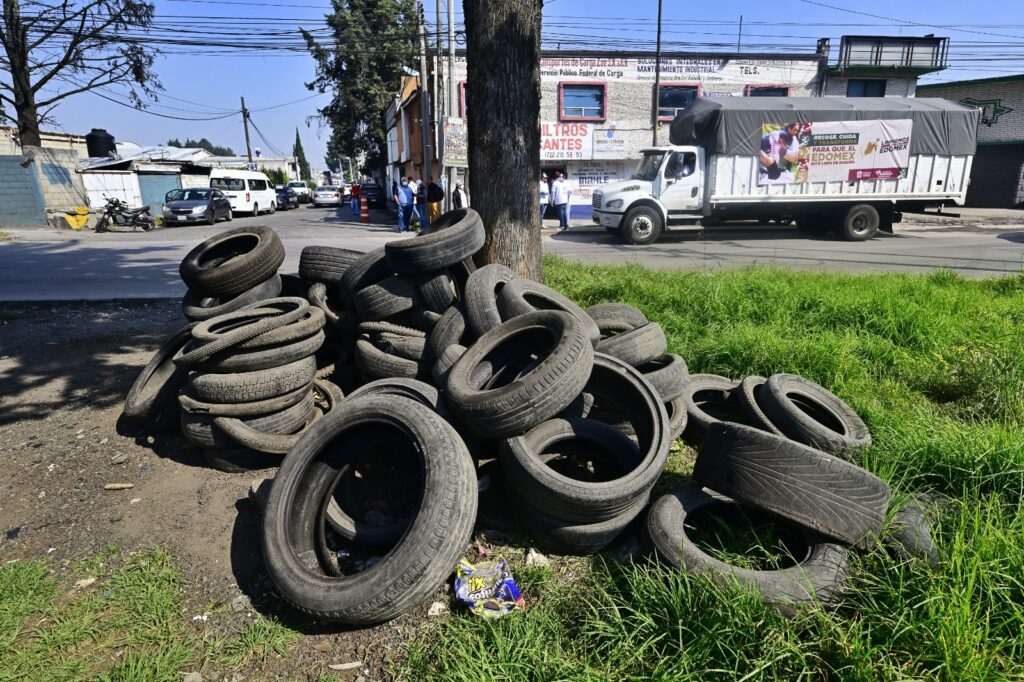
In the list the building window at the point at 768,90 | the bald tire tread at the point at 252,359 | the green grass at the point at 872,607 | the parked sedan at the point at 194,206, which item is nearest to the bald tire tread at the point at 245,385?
the bald tire tread at the point at 252,359

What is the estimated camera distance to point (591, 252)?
14641mm

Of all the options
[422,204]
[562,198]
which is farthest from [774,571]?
[422,204]

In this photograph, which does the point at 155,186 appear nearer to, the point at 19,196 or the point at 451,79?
the point at 19,196

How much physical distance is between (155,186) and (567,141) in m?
20.9

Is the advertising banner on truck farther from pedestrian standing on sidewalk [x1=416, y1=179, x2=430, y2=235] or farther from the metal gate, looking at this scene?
the metal gate

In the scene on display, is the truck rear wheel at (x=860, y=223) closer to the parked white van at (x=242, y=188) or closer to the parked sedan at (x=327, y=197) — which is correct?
the parked white van at (x=242, y=188)

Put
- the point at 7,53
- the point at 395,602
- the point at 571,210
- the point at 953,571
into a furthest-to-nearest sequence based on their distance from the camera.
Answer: the point at 571,210, the point at 7,53, the point at 395,602, the point at 953,571

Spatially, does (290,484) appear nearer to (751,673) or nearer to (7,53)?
(751,673)

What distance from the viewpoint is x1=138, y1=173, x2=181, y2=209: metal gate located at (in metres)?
28.3

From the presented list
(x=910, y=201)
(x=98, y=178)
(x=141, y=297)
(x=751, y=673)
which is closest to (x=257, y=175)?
(x=98, y=178)

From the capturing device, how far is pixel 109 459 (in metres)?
4.24

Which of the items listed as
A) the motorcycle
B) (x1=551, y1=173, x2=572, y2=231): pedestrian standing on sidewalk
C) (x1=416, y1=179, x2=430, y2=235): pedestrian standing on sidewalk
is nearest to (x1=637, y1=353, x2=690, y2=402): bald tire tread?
(x1=551, y1=173, x2=572, y2=231): pedestrian standing on sidewalk

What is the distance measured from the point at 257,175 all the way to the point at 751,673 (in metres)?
32.7

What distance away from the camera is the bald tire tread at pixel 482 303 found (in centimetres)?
407
